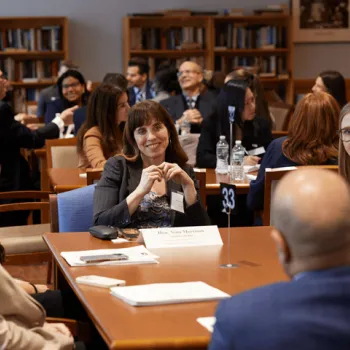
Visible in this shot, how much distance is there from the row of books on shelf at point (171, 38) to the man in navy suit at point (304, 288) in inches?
374

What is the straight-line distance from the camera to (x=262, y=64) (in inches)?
445

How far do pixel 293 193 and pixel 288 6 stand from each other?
394 inches

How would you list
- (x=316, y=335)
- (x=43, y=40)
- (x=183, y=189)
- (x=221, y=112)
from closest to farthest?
(x=316, y=335) < (x=183, y=189) < (x=221, y=112) < (x=43, y=40)

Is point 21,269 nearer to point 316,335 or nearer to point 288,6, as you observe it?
point 316,335

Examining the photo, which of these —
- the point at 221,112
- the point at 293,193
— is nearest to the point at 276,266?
the point at 293,193

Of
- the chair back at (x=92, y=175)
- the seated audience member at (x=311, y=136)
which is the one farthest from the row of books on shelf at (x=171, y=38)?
the chair back at (x=92, y=175)

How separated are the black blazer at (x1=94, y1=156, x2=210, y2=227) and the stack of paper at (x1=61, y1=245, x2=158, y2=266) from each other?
480 millimetres

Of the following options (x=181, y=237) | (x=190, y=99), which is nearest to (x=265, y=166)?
(x=181, y=237)

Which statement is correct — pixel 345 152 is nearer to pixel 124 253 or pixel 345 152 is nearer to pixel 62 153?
pixel 124 253

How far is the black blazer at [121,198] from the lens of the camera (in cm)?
371

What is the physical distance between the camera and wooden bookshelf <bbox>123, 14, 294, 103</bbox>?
10977 millimetres

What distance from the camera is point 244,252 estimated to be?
318 cm

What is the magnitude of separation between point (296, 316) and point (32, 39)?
9582 millimetres

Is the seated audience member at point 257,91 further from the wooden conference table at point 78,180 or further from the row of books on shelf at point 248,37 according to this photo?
the row of books on shelf at point 248,37
